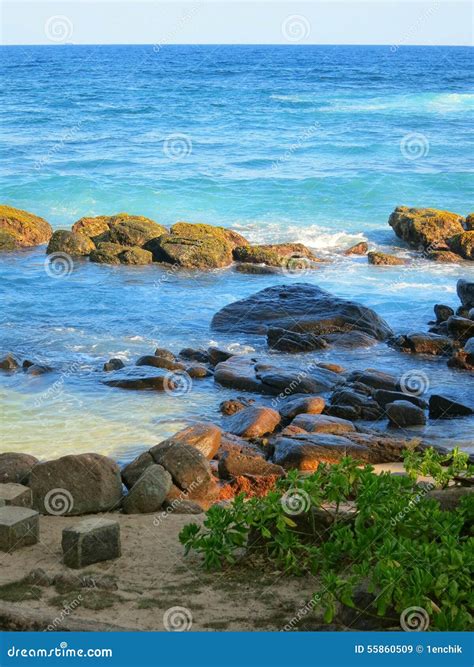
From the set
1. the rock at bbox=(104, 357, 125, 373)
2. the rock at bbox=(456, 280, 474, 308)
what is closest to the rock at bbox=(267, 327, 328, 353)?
the rock at bbox=(104, 357, 125, 373)

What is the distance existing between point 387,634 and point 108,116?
46.3 m

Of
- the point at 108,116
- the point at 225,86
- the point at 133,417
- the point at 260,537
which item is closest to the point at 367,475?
the point at 260,537

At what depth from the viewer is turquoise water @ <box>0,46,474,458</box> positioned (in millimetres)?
14133

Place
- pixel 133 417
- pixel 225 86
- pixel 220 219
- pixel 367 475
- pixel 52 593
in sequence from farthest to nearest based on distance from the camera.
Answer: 1. pixel 225 86
2. pixel 220 219
3. pixel 133 417
4. pixel 367 475
5. pixel 52 593

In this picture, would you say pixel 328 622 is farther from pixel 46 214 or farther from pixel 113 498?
pixel 46 214

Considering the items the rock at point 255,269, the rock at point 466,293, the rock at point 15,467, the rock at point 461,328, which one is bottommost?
the rock at point 15,467

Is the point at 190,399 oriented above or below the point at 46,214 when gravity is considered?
below

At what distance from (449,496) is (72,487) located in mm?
3742

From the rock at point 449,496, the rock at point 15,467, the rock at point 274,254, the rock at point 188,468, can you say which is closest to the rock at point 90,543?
the rock at point 15,467

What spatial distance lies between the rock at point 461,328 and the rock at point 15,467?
374 inches

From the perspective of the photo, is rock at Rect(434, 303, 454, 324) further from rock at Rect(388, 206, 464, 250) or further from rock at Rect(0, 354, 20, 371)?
rock at Rect(0, 354, 20, 371)

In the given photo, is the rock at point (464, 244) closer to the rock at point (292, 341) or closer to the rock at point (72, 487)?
the rock at point (292, 341)

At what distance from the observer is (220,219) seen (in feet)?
97.7

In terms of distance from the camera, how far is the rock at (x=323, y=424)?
40.2 feet
